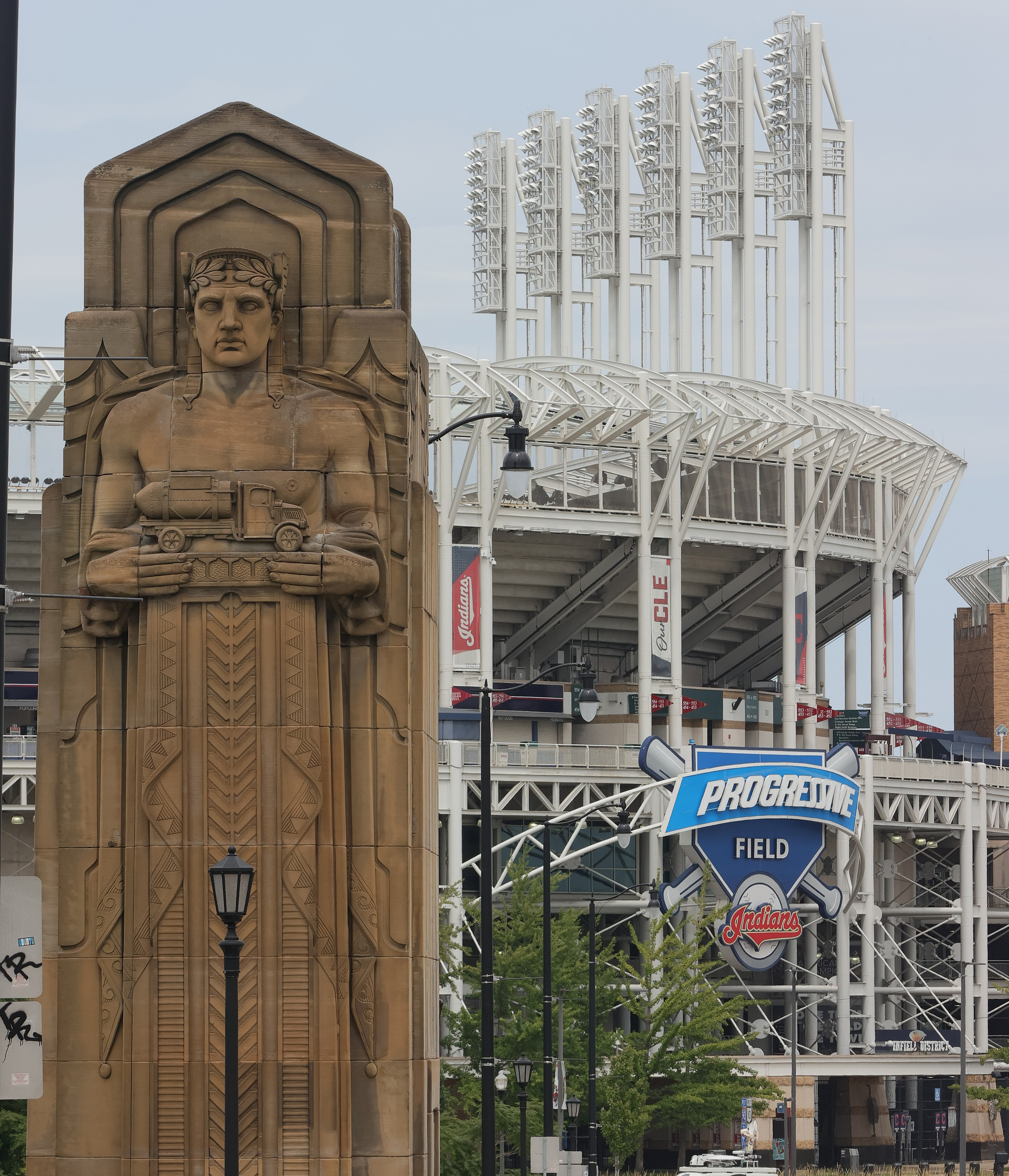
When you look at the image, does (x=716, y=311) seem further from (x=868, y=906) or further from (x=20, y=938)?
(x=20, y=938)

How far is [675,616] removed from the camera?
309ft

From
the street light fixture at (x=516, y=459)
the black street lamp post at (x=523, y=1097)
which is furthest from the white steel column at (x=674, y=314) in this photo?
the street light fixture at (x=516, y=459)

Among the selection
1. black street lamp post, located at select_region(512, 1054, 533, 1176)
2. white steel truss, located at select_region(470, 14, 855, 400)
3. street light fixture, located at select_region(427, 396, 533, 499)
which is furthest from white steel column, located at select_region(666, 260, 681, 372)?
street light fixture, located at select_region(427, 396, 533, 499)

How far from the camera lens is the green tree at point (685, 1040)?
224 ft

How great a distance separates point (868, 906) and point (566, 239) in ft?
113

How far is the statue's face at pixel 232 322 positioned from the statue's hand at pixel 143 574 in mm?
2499

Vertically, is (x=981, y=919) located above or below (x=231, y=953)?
above

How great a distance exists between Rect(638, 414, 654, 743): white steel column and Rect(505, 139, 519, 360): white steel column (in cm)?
1833

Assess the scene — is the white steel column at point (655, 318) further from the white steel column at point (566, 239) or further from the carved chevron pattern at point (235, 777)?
the carved chevron pattern at point (235, 777)

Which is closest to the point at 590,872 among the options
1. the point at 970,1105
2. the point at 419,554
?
A: the point at 970,1105

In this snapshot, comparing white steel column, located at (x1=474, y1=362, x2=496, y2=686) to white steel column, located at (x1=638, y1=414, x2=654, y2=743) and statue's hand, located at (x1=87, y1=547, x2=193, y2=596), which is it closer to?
white steel column, located at (x1=638, y1=414, x2=654, y2=743)

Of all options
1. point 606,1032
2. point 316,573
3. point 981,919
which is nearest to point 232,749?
point 316,573

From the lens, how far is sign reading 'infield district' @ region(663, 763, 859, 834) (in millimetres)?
88938

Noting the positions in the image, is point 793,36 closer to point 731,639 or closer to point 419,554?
point 731,639
